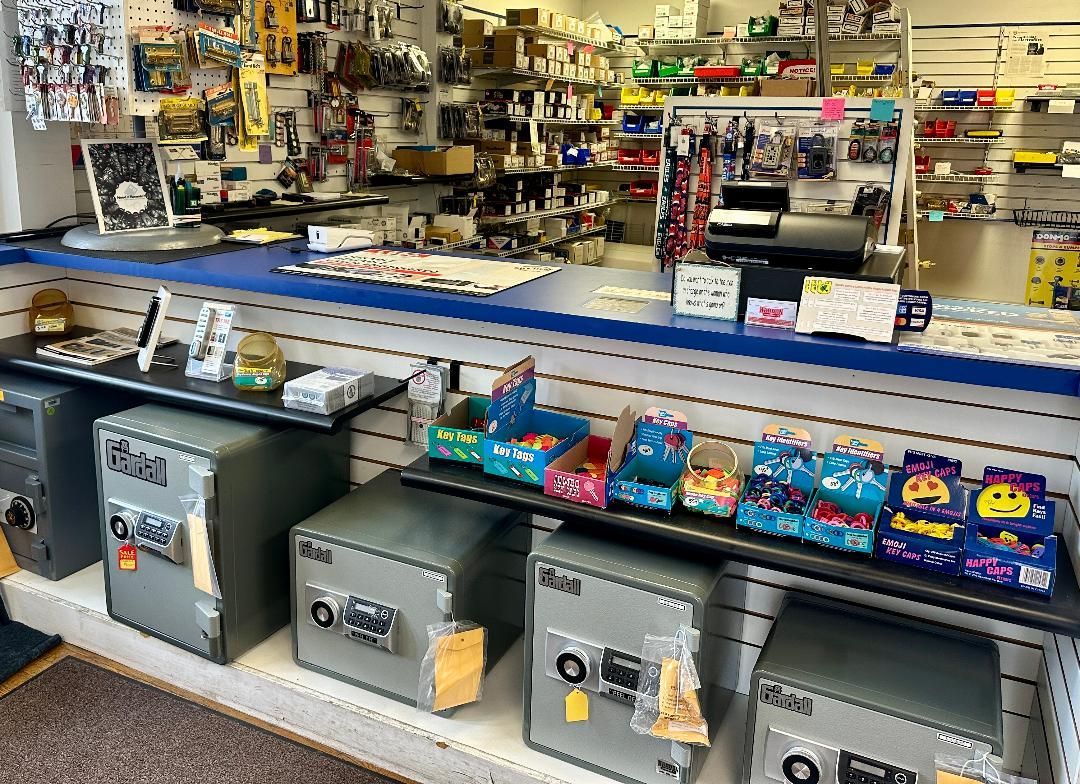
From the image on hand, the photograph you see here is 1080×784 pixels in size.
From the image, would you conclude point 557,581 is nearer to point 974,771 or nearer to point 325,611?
point 325,611

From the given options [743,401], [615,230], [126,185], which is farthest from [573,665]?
[615,230]

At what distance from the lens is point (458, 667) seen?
216 cm

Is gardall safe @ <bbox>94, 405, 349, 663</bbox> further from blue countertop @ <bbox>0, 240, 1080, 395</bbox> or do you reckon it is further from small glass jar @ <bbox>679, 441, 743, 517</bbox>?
small glass jar @ <bbox>679, 441, 743, 517</bbox>

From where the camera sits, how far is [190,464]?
231 centimetres

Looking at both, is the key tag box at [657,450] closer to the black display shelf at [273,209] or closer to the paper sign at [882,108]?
the paper sign at [882,108]

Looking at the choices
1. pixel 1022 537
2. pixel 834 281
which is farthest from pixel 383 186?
pixel 1022 537

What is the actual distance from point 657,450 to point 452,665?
2.46ft

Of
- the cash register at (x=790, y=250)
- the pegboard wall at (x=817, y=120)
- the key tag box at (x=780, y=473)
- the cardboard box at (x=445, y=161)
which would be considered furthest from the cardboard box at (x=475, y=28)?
the key tag box at (x=780, y=473)

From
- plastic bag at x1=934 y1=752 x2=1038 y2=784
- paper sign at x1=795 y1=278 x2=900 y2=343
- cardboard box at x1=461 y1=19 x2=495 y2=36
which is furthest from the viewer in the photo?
cardboard box at x1=461 y1=19 x2=495 y2=36

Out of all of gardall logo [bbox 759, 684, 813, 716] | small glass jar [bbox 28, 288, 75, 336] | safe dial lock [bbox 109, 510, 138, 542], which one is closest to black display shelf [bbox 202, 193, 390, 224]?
small glass jar [bbox 28, 288, 75, 336]

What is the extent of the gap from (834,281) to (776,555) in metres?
0.63

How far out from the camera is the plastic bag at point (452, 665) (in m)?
2.13

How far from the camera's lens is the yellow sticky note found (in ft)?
6.98

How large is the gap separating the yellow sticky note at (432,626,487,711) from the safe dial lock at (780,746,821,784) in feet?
2.54
